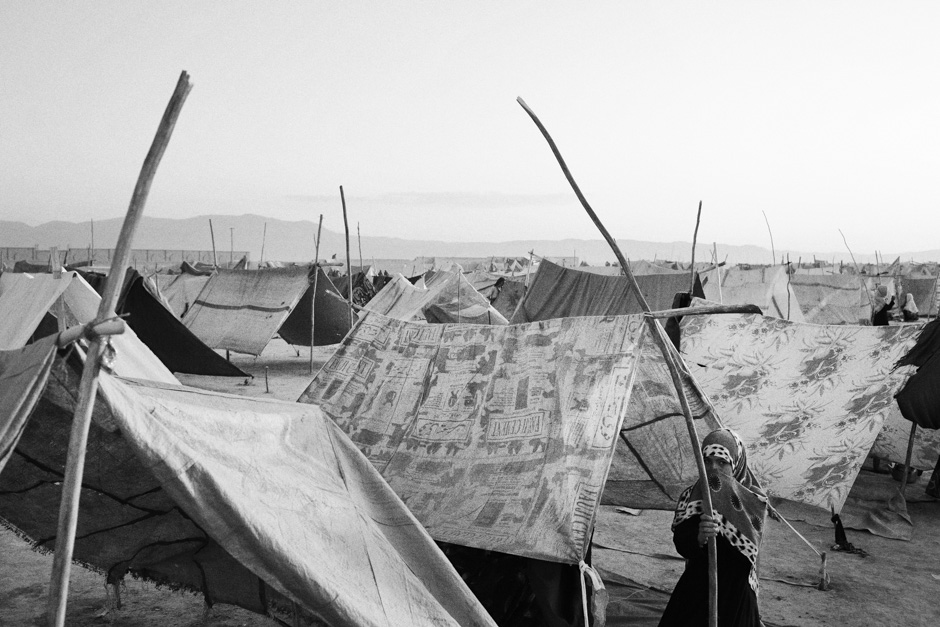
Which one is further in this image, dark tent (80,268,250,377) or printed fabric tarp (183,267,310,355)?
printed fabric tarp (183,267,310,355)

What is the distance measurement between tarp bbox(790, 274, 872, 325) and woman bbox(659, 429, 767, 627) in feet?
47.4

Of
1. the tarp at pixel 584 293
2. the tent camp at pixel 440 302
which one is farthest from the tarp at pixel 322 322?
the tarp at pixel 584 293

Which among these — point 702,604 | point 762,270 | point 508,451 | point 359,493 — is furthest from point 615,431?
point 762,270

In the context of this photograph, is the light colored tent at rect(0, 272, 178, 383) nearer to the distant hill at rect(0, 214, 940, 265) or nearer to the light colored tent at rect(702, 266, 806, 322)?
the light colored tent at rect(702, 266, 806, 322)

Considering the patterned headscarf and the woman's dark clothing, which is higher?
the patterned headscarf

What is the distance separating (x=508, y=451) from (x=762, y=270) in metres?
11.6

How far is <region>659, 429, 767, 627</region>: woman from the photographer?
3.45 metres

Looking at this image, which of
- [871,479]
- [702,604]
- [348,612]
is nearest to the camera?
[348,612]

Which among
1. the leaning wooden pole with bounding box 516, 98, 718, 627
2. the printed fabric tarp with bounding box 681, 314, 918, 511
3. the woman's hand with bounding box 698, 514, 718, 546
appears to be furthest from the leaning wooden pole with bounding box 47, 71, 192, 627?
the printed fabric tarp with bounding box 681, 314, 918, 511

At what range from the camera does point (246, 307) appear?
39.6 ft

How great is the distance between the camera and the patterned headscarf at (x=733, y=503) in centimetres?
347

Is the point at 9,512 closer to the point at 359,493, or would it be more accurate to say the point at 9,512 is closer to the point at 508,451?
the point at 359,493

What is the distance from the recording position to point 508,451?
4539 mm

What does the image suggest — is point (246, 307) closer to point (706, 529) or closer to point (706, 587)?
point (706, 587)
